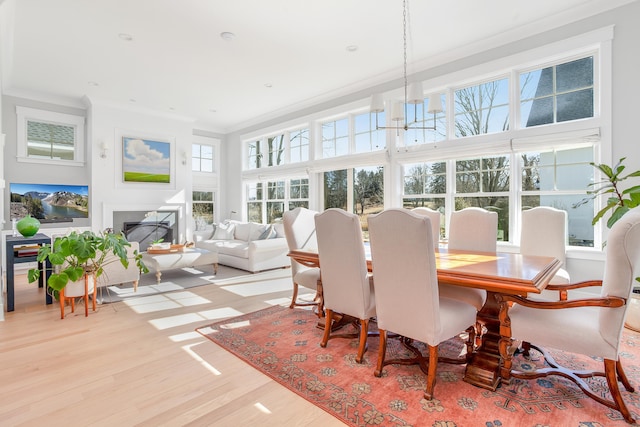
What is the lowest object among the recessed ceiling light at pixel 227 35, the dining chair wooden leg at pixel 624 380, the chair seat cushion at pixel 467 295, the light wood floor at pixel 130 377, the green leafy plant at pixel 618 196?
the light wood floor at pixel 130 377

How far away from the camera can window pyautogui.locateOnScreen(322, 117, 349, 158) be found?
600 centimetres

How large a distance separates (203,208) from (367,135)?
4705mm

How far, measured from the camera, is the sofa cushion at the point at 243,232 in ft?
21.4

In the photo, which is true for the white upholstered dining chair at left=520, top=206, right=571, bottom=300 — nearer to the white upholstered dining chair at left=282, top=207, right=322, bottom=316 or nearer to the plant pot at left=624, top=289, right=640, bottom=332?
the plant pot at left=624, top=289, right=640, bottom=332

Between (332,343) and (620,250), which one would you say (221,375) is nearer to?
(332,343)

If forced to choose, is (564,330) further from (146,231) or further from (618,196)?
(146,231)

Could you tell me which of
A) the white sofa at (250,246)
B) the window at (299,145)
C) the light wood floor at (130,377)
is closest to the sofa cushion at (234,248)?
the white sofa at (250,246)

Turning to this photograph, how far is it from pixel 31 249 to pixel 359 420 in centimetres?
408

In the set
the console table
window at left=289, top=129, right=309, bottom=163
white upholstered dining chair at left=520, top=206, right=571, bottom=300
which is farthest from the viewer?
window at left=289, top=129, right=309, bottom=163

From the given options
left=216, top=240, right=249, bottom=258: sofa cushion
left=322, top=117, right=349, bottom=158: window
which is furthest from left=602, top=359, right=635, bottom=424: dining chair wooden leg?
left=322, top=117, right=349, bottom=158: window

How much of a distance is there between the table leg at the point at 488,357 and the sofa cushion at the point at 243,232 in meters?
4.94

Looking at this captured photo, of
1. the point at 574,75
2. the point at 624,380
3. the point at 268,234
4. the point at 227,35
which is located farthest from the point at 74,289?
the point at 574,75

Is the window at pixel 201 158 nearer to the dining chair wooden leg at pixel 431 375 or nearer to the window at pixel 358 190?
the window at pixel 358 190

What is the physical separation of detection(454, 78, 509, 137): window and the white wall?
577 cm
